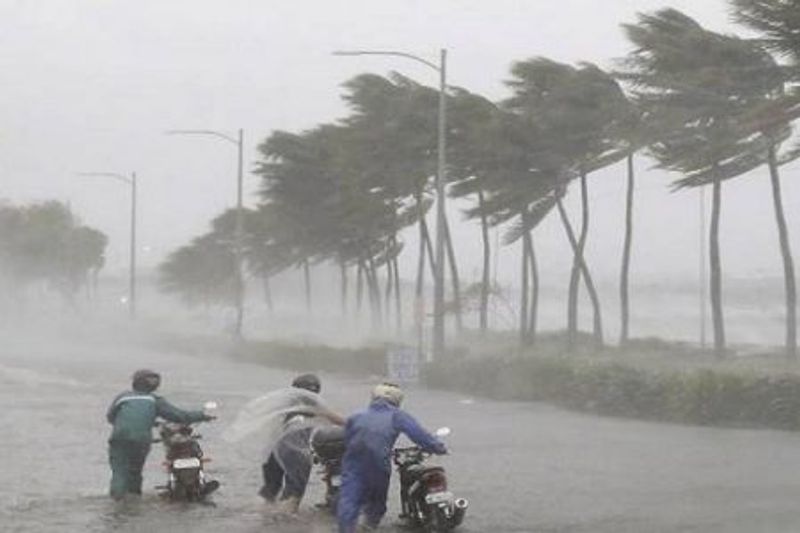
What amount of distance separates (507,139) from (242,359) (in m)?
17.0

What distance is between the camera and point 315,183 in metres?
61.6

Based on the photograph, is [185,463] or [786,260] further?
[786,260]

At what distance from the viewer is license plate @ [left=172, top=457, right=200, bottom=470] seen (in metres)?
14.4

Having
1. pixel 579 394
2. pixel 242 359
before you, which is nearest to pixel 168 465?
pixel 579 394

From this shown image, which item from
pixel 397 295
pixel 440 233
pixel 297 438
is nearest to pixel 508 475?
pixel 297 438

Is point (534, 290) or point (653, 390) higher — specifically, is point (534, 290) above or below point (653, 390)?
above

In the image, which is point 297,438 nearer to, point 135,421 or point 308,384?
point 308,384

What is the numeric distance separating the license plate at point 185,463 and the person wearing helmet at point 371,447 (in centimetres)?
297

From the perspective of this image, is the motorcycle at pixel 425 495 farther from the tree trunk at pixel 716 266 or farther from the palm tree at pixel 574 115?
the palm tree at pixel 574 115

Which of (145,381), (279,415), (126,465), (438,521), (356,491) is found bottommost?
(438,521)

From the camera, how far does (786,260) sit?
33.3 meters

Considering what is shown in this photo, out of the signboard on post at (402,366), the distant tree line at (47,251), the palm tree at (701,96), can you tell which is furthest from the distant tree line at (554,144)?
the distant tree line at (47,251)

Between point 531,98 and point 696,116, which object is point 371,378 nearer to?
point 531,98

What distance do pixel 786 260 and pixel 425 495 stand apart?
74.4 ft
